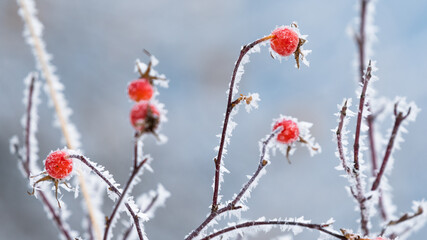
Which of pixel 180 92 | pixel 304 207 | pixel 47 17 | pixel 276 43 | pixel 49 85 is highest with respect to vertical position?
pixel 47 17

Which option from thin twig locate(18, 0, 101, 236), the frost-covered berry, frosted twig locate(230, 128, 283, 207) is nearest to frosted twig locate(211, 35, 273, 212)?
frosted twig locate(230, 128, 283, 207)

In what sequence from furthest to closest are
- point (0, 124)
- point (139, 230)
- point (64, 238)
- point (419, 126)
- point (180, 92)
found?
point (180, 92)
point (419, 126)
point (0, 124)
point (64, 238)
point (139, 230)

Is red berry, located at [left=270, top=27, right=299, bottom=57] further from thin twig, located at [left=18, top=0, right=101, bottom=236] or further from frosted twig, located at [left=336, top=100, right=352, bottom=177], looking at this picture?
thin twig, located at [left=18, top=0, right=101, bottom=236]

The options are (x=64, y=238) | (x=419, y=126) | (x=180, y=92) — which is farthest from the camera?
(x=180, y=92)

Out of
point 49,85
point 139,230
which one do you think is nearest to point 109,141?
point 49,85

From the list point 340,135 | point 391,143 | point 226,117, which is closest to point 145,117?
point 226,117

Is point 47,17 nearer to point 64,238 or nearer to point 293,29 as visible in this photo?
point 64,238

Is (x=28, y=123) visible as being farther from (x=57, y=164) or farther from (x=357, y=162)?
(x=357, y=162)
